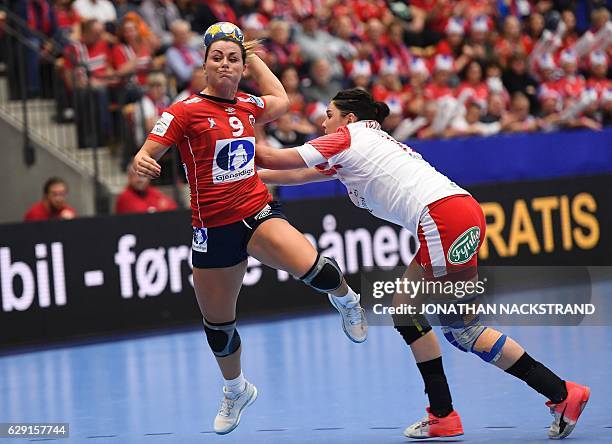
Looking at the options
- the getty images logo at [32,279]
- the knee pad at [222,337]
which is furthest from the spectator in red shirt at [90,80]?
the knee pad at [222,337]

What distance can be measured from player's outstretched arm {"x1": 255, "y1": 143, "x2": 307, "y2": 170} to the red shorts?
0.78 meters

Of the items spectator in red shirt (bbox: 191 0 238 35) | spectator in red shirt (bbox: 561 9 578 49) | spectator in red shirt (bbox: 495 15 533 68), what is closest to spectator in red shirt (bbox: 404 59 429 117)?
spectator in red shirt (bbox: 495 15 533 68)

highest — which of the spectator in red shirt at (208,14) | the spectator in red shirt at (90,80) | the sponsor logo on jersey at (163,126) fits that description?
the spectator in red shirt at (208,14)

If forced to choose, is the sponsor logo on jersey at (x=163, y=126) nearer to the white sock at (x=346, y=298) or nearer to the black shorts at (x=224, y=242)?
the black shorts at (x=224, y=242)

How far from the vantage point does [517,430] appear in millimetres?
6828

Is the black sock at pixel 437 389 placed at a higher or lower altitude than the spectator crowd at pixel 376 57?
lower

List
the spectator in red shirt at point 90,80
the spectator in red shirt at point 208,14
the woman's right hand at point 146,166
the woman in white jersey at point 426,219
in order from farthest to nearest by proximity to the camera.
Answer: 1. the spectator in red shirt at point 208,14
2. the spectator in red shirt at point 90,80
3. the woman in white jersey at point 426,219
4. the woman's right hand at point 146,166

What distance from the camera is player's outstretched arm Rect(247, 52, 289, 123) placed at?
7004 mm

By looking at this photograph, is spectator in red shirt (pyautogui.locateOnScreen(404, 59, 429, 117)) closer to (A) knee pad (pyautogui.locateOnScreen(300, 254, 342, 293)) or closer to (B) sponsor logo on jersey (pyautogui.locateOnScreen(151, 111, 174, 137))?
(A) knee pad (pyautogui.locateOnScreen(300, 254, 342, 293))

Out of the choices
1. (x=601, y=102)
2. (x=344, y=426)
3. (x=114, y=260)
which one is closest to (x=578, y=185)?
(x=601, y=102)

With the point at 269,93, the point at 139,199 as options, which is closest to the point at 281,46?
the point at 139,199

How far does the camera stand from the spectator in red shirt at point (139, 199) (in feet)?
39.1

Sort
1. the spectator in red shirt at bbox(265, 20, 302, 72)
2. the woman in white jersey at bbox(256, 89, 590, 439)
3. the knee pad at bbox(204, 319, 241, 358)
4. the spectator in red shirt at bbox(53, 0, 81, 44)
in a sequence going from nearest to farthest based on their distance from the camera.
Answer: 1. the woman in white jersey at bbox(256, 89, 590, 439)
2. the knee pad at bbox(204, 319, 241, 358)
3. the spectator in red shirt at bbox(53, 0, 81, 44)
4. the spectator in red shirt at bbox(265, 20, 302, 72)

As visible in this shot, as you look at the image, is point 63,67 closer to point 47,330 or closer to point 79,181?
point 79,181
